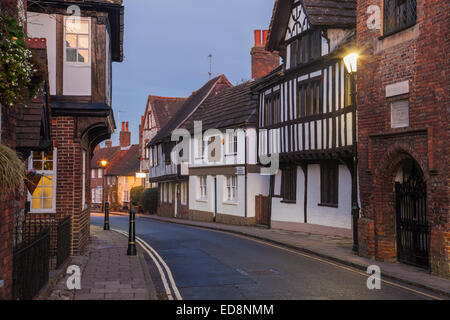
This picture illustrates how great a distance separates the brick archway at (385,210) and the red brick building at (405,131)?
3 centimetres

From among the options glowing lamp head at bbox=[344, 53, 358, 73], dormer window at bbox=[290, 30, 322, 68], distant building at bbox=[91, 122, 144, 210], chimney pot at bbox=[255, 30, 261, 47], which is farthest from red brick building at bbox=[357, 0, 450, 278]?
distant building at bbox=[91, 122, 144, 210]

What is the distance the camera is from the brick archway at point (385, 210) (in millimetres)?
13039

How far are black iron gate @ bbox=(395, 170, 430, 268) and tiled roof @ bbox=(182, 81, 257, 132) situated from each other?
45.6 ft

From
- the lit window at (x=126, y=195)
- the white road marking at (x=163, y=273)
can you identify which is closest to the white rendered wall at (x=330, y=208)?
the white road marking at (x=163, y=273)

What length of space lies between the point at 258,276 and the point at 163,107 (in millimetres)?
39350

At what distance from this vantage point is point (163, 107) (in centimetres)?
4875

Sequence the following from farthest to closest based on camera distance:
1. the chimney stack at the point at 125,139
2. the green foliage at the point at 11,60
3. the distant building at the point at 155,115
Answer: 1. the chimney stack at the point at 125,139
2. the distant building at the point at 155,115
3. the green foliage at the point at 11,60

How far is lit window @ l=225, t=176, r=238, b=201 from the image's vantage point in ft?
91.2

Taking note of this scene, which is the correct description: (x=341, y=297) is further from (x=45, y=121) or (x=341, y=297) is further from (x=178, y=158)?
(x=178, y=158)

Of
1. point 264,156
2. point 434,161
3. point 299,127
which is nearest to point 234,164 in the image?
point 264,156

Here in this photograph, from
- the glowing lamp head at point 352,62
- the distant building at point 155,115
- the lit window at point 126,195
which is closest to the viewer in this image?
the glowing lamp head at point 352,62

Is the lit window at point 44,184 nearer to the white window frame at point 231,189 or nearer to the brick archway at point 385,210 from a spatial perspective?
the brick archway at point 385,210

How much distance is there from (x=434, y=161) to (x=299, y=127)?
30.8 feet

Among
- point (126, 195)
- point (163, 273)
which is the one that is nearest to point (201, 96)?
point (126, 195)
